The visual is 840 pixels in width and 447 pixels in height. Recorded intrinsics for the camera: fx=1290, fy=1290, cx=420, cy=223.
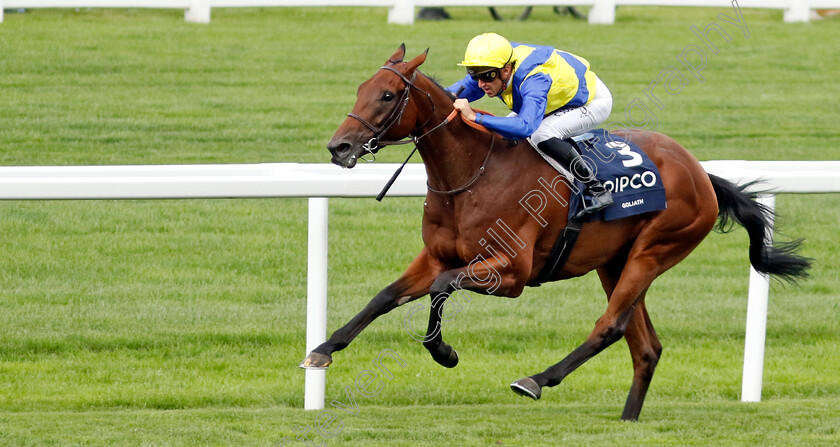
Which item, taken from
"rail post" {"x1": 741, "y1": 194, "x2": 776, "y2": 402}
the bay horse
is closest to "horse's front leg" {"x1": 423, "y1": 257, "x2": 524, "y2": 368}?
the bay horse

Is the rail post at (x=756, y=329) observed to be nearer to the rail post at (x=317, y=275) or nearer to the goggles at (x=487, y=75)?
the goggles at (x=487, y=75)

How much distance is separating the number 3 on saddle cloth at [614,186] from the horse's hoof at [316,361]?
0.90m

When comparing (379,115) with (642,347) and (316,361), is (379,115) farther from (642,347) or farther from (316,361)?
(642,347)

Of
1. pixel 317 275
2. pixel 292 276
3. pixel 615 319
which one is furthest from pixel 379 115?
pixel 292 276

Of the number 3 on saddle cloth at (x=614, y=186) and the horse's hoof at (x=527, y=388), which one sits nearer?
the horse's hoof at (x=527, y=388)

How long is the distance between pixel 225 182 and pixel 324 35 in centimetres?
915

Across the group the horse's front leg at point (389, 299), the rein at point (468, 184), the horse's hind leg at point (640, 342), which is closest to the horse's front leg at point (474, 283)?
the horse's front leg at point (389, 299)

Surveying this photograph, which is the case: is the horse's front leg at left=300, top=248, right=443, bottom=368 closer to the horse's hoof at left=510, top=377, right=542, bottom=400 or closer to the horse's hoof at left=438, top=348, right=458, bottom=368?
the horse's hoof at left=438, top=348, right=458, bottom=368

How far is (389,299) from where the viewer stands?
4.83 meters

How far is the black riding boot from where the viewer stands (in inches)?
194

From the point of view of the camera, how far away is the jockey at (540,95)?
4.68m

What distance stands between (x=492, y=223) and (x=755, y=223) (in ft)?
4.60

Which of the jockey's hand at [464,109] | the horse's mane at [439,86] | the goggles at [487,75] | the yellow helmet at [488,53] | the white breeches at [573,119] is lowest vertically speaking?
the white breeches at [573,119]

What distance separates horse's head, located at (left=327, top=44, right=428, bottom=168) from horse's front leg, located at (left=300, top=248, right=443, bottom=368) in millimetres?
565
